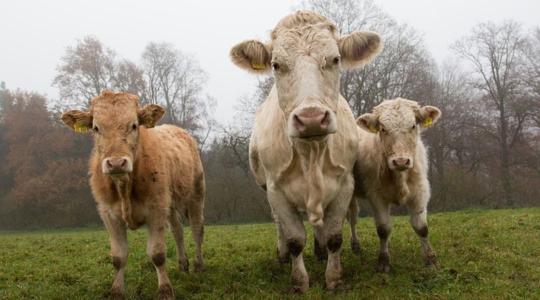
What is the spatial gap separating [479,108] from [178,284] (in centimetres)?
3161

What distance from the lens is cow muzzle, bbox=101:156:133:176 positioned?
4383 mm

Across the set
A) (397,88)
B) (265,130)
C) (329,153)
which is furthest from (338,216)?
(397,88)

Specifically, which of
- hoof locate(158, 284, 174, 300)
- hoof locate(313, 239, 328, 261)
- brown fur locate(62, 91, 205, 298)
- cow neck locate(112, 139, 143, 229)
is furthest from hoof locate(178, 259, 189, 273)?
hoof locate(313, 239, 328, 261)

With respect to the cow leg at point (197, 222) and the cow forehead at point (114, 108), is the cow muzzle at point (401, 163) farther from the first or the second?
the cow leg at point (197, 222)

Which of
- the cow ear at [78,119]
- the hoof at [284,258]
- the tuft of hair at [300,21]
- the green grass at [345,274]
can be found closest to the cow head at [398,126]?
the green grass at [345,274]

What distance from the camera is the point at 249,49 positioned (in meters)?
4.95

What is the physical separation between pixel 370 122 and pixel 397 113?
382 millimetres

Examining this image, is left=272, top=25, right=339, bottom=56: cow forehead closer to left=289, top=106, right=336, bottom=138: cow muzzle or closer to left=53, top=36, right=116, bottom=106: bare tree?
left=289, top=106, right=336, bottom=138: cow muzzle

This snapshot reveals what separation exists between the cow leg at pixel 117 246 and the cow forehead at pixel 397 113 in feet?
11.3

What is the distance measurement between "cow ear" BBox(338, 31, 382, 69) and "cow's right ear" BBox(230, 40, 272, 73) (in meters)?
0.80

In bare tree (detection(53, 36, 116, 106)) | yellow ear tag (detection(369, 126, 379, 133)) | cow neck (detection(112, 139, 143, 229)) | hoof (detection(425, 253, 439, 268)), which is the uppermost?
bare tree (detection(53, 36, 116, 106))

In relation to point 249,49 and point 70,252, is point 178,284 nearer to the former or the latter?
point 249,49

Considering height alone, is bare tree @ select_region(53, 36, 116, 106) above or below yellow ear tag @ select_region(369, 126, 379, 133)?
above

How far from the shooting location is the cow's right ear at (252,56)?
4.92 meters
